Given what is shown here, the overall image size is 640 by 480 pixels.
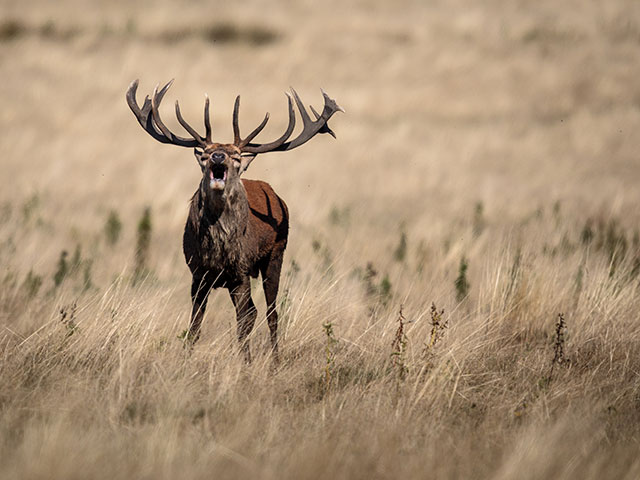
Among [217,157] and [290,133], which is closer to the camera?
[217,157]

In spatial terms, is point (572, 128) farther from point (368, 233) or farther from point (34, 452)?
point (34, 452)

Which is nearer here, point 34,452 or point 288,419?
point 34,452

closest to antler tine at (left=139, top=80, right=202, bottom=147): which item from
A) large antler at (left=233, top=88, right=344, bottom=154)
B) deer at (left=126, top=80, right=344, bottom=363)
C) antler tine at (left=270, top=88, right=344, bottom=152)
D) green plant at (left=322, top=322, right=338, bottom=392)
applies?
deer at (left=126, top=80, right=344, bottom=363)

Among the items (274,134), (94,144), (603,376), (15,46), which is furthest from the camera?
(15,46)

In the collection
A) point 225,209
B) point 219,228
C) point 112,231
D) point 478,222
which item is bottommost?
point 112,231

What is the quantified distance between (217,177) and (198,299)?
95 cm

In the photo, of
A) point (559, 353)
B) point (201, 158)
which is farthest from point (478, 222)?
point (201, 158)

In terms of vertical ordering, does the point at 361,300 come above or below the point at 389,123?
below

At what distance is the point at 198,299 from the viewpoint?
6.08 metres

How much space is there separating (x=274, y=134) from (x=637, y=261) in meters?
11.1

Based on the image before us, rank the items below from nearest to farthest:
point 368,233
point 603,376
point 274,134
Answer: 1. point 603,376
2. point 368,233
3. point 274,134

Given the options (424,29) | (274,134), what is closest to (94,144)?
(274,134)

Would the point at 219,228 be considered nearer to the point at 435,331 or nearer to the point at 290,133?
the point at 290,133

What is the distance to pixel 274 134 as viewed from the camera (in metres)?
18.6
